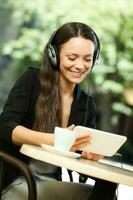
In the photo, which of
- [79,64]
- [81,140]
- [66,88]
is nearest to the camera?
[81,140]

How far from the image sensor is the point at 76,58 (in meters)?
1.66

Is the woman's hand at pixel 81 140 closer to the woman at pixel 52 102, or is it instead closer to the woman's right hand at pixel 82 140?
the woman's right hand at pixel 82 140

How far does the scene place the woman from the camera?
155 cm

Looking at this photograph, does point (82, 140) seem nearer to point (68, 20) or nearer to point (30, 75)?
point (30, 75)

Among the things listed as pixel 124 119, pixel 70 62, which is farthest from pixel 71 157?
pixel 124 119

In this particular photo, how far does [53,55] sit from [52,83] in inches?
3.9

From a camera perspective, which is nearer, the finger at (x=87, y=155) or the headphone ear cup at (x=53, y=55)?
the finger at (x=87, y=155)

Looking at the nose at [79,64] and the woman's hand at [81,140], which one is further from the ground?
the nose at [79,64]

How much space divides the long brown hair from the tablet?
0.74 feet

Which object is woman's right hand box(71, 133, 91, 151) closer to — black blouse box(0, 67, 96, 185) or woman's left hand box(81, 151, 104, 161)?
woman's left hand box(81, 151, 104, 161)

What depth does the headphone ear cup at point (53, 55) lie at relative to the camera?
167cm

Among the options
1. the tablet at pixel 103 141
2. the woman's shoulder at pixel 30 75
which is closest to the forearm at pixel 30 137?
the tablet at pixel 103 141

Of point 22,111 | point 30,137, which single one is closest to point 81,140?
point 30,137

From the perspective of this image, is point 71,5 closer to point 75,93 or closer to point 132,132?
point 132,132
